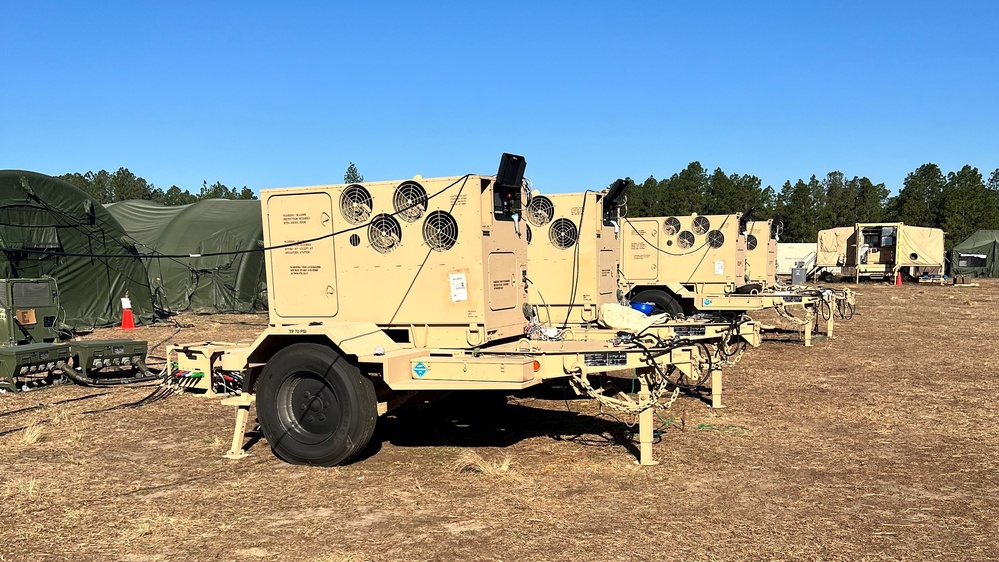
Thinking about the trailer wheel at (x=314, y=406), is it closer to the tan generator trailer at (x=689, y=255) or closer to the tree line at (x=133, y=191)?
the tan generator trailer at (x=689, y=255)

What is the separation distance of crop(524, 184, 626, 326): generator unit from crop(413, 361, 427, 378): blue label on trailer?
14.7ft

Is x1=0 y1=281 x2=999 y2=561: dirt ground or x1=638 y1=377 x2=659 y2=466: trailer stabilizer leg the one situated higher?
x1=638 y1=377 x2=659 y2=466: trailer stabilizer leg

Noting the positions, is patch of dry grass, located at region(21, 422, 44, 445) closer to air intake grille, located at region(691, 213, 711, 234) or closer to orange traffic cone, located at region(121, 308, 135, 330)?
orange traffic cone, located at region(121, 308, 135, 330)

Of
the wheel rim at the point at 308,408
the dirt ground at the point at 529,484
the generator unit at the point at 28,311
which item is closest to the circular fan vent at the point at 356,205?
the wheel rim at the point at 308,408

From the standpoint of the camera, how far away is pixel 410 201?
7242mm

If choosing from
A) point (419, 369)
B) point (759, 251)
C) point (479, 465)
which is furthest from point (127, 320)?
point (759, 251)

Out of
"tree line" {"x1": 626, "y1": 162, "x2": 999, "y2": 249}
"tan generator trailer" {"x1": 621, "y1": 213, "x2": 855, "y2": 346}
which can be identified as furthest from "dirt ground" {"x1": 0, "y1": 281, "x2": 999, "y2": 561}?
"tree line" {"x1": 626, "y1": 162, "x2": 999, "y2": 249}

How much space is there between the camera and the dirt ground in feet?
17.0

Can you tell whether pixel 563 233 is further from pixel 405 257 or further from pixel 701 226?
pixel 701 226

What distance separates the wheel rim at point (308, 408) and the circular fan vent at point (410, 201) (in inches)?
66.7

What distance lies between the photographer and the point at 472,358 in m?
6.60

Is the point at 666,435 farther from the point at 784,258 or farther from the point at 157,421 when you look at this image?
the point at 784,258

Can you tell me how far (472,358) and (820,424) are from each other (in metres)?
4.52

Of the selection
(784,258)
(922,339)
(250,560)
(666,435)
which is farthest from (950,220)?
(250,560)
